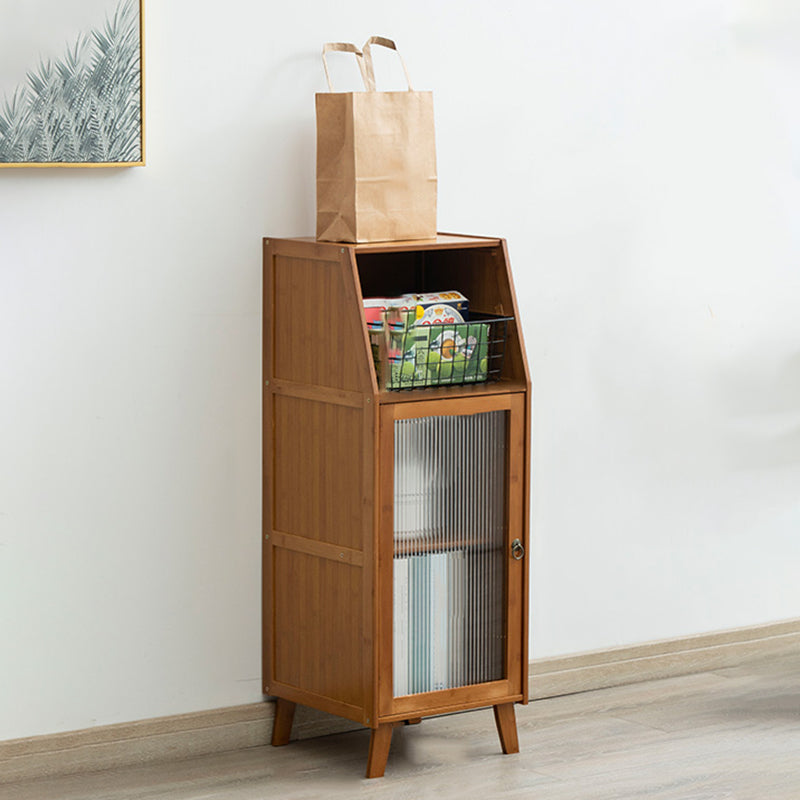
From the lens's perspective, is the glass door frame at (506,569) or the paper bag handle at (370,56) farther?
the paper bag handle at (370,56)

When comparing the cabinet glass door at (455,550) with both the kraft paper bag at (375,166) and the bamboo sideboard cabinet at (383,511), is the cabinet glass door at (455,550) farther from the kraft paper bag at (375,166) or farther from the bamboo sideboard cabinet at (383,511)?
the kraft paper bag at (375,166)

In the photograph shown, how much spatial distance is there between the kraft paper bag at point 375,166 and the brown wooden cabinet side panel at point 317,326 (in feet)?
0.28

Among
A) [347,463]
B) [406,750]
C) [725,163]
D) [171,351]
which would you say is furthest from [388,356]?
[725,163]

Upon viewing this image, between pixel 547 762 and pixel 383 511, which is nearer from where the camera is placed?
→ pixel 383 511

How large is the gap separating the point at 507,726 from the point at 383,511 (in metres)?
0.58

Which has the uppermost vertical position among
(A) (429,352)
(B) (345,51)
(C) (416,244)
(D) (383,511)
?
(B) (345,51)

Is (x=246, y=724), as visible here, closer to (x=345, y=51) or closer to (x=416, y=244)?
(x=416, y=244)

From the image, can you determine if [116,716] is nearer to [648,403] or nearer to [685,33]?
[648,403]

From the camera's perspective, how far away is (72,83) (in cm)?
250

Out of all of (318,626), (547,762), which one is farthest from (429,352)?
(547,762)

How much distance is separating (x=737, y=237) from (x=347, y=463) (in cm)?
129

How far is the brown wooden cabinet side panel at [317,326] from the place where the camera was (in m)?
2.56

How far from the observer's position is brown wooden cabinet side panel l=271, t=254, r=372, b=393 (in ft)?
8.39

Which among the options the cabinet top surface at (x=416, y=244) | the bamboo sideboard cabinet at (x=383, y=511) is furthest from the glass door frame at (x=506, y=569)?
the cabinet top surface at (x=416, y=244)
